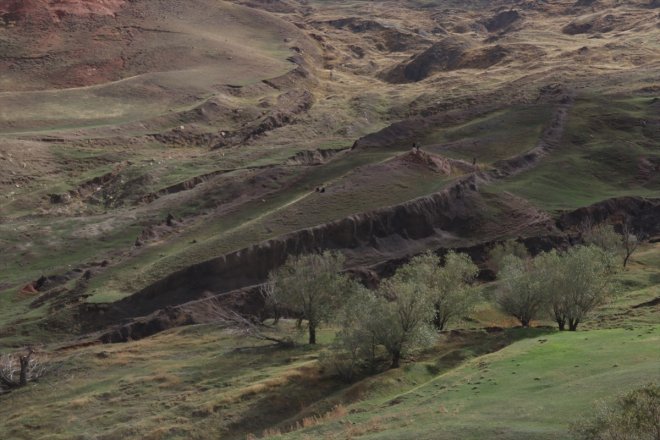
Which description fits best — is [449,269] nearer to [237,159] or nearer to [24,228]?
[24,228]

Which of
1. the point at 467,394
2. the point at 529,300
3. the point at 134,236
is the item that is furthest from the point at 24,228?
the point at 467,394

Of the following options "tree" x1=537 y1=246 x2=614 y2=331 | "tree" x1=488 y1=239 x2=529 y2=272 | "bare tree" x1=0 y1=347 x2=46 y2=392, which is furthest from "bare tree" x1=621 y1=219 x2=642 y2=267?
"bare tree" x1=0 y1=347 x2=46 y2=392

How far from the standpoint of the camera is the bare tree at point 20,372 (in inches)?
2005

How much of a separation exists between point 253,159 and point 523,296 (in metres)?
71.1

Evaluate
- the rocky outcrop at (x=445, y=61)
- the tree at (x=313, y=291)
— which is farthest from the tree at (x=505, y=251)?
the rocky outcrop at (x=445, y=61)

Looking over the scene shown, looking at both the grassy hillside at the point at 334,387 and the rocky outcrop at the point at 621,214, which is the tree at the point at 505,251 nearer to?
the rocky outcrop at the point at 621,214

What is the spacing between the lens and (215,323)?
202ft

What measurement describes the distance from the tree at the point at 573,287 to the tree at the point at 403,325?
9301mm

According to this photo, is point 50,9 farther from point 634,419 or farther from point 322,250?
point 634,419

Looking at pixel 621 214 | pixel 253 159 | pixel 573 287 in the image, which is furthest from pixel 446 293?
pixel 253 159

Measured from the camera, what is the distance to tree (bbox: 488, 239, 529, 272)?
71.6 metres

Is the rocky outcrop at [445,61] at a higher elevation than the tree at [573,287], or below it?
higher

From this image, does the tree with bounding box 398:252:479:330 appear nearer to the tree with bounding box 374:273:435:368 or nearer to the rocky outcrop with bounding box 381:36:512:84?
the tree with bounding box 374:273:435:368

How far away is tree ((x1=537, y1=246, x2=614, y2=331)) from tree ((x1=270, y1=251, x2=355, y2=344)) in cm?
1500
